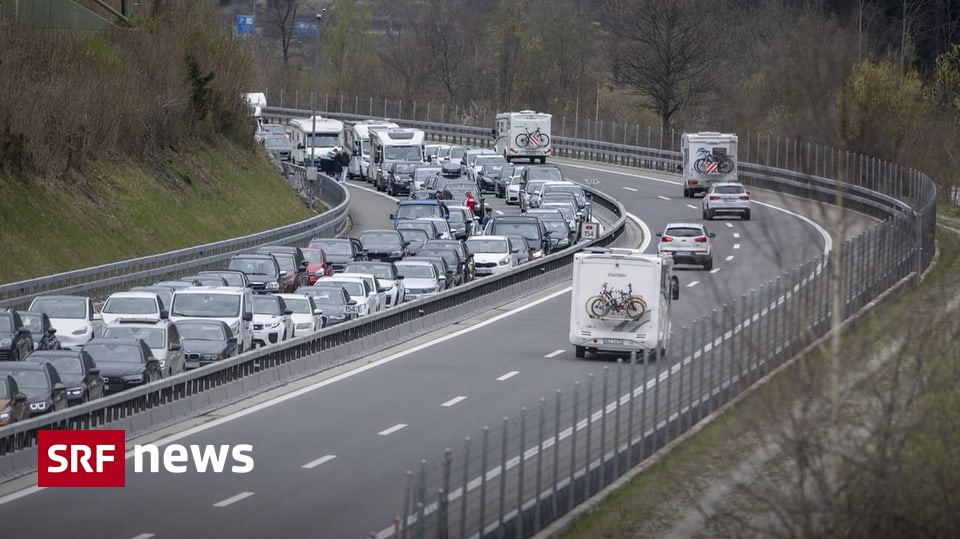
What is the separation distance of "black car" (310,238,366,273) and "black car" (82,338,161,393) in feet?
65.0

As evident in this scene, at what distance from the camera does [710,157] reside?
72.6 meters

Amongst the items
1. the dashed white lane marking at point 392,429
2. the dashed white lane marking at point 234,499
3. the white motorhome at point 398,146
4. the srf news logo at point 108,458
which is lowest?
the dashed white lane marking at point 392,429

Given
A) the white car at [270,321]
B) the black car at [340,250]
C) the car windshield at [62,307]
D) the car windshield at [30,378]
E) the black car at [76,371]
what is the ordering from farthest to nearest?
the black car at [340,250]
the white car at [270,321]
the car windshield at [62,307]
the black car at [76,371]
the car windshield at [30,378]

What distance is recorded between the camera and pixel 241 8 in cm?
16275

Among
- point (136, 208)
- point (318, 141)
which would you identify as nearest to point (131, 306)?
point (136, 208)

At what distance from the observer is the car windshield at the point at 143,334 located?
99.1 feet

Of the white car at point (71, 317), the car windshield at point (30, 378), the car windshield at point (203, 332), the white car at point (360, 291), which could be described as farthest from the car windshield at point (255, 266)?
the car windshield at point (30, 378)

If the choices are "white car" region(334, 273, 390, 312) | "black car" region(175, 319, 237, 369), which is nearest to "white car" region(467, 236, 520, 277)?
"white car" region(334, 273, 390, 312)

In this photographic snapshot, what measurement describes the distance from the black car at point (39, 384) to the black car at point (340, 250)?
23.1m

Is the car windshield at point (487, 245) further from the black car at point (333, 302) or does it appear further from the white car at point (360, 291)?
the black car at point (333, 302)

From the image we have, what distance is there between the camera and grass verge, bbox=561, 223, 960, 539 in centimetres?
1573

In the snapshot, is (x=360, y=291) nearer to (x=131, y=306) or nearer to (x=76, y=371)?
(x=131, y=306)

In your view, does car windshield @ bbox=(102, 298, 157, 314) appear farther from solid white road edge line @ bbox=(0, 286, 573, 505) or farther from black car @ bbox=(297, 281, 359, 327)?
solid white road edge line @ bbox=(0, 286, 573, 505)

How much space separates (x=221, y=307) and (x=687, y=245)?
65.2 feet
